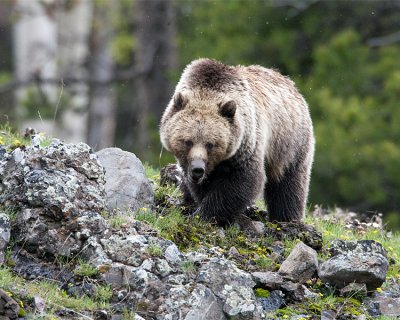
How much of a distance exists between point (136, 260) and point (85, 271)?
0.35 m

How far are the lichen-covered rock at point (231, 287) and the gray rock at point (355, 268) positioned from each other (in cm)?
82

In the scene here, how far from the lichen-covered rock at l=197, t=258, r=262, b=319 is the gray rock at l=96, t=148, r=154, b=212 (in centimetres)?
119

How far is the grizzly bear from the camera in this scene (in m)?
7.53

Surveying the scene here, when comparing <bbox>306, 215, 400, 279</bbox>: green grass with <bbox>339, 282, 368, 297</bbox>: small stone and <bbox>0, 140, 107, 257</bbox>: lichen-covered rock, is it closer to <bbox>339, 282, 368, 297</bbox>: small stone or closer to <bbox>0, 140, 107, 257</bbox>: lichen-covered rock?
<bbox>339, 282, 368, 297</bbox>: small stone

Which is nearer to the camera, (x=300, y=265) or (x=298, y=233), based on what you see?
(x=300, y=265)

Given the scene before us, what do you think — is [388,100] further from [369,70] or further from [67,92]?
[67,92]

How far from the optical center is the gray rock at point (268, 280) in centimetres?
629

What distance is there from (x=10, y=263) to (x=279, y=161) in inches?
131

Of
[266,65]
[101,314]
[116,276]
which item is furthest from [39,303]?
[266,65]

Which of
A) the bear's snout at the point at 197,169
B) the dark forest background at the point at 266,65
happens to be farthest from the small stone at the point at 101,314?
the dark forest background at the point at 266,65

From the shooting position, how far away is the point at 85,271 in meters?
5.82

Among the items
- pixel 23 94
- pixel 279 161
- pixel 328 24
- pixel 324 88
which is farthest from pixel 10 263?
pixel 23 94

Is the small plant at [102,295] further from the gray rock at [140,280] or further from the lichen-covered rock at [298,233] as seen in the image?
the lichen-covered rock at [298,233]

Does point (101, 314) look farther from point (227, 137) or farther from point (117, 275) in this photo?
point (227, 137)
